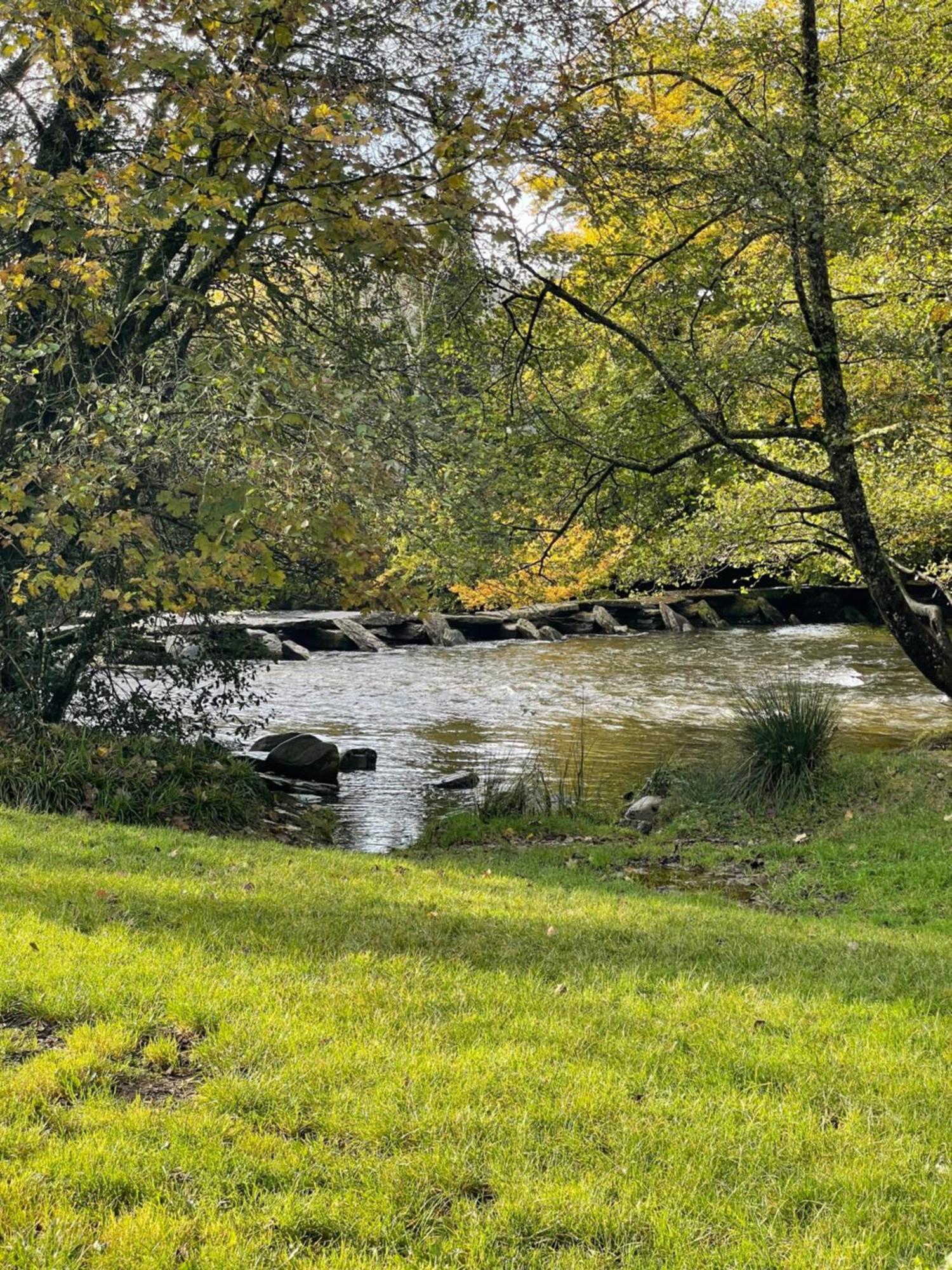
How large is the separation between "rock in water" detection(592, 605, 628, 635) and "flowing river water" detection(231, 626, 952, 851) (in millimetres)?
2280

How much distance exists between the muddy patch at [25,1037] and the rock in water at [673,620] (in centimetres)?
2757

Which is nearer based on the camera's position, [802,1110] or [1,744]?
[802,1110]

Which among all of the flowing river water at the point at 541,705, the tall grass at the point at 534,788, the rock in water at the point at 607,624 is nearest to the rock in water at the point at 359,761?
the flowing river water at the point at 541,705

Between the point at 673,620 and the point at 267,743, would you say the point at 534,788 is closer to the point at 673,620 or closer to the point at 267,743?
the point at 267,743

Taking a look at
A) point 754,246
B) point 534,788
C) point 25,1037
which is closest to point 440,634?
point 534,788

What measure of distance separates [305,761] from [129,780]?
310 centimetres

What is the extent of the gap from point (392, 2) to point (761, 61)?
4089 mm

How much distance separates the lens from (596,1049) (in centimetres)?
398

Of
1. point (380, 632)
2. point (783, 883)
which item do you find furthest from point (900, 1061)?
point (380, 632)

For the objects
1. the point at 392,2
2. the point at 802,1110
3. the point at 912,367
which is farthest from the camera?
the point at 912,367

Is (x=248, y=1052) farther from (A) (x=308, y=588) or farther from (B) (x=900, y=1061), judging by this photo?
(A) (x=308, y=588)

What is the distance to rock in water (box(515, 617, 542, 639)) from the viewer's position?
27.8 meters

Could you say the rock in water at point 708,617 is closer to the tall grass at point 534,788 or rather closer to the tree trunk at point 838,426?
the tall grass at point 534,788

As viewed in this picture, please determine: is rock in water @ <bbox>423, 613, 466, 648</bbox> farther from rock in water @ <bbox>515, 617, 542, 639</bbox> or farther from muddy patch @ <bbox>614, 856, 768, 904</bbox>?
muddy patch @ <bbox>614, 856, 768, 904</bbox>
